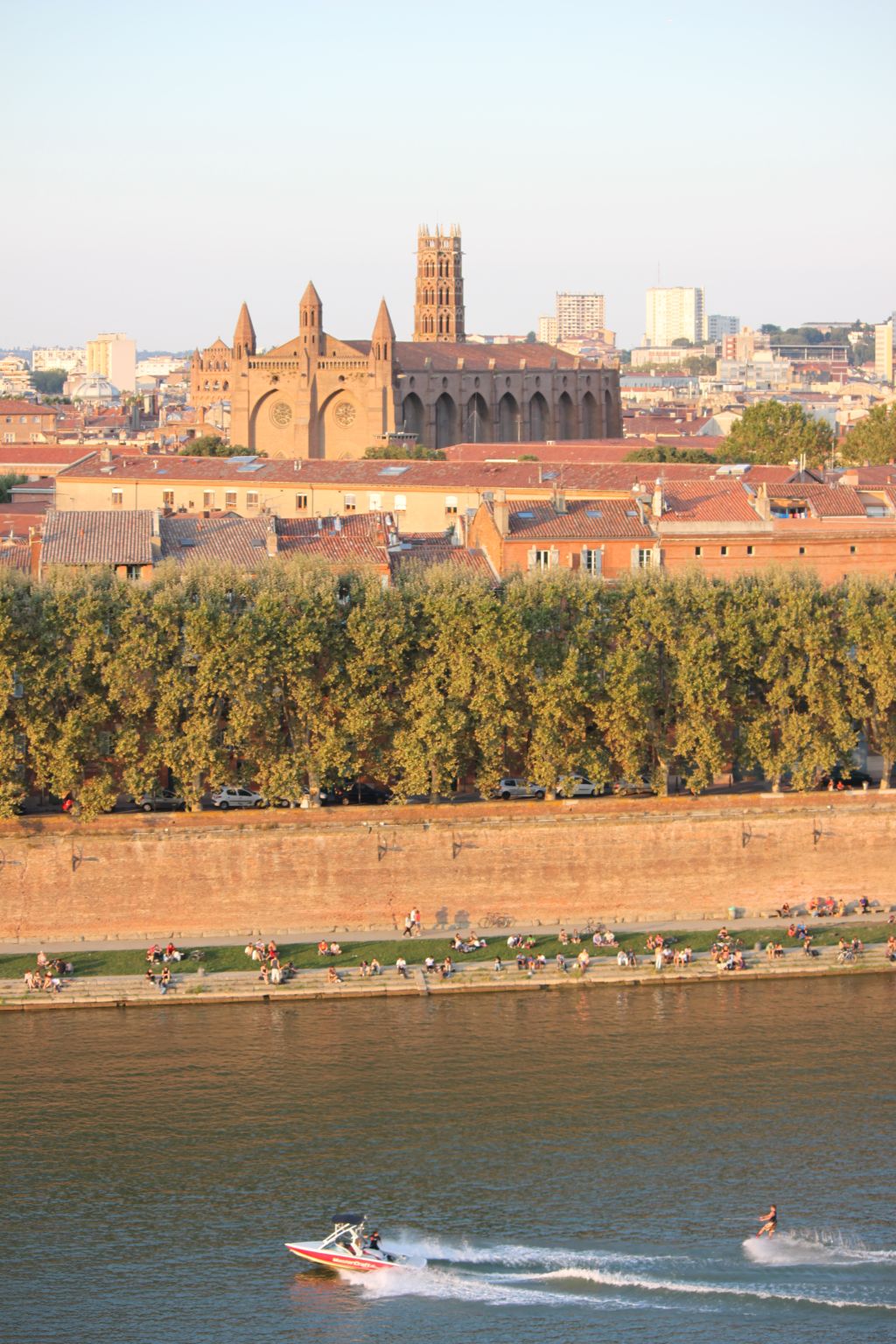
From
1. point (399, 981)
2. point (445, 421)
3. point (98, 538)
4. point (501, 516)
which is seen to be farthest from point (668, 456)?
point (399, 981)

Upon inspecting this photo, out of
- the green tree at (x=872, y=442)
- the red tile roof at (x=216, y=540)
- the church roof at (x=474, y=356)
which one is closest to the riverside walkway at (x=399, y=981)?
the red tile roof at (x=216, y=540)

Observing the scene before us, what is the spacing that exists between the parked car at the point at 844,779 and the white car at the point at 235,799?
1112cm

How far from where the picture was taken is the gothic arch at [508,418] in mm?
112500

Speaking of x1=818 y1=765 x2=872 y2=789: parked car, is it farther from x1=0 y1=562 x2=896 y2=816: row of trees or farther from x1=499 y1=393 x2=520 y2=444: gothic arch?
x1=499 y1=393 x2=520 y2=444: gothic arch

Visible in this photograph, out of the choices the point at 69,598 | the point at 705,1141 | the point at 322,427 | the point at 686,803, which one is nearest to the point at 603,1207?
the point at 705,1141

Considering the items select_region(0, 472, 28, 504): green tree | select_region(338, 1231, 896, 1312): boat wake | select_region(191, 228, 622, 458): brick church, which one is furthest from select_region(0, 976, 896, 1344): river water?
select_region(191, 228, 622, 458): brick church

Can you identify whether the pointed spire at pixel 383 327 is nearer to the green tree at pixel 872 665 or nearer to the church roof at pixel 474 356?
the church roof at pixel 474 356

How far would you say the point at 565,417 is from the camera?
381 feet

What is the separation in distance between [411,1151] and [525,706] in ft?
43.6

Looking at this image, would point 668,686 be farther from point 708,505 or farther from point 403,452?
point 403,452

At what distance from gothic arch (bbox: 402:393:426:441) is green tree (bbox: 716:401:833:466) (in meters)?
18.9

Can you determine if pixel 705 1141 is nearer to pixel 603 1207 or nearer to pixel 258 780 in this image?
pixel 603 1207

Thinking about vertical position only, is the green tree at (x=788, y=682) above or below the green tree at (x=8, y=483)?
below

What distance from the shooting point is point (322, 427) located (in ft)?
337
